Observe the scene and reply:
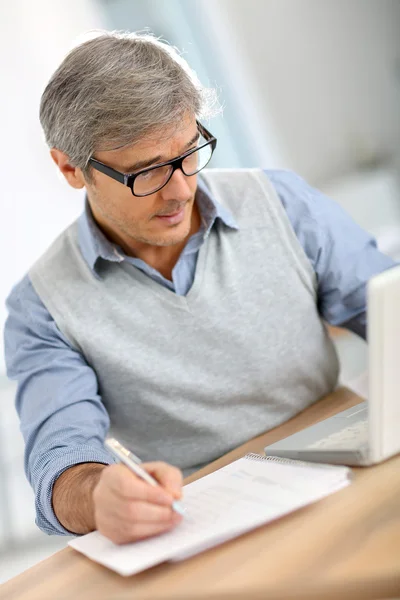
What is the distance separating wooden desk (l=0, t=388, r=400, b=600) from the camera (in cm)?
75

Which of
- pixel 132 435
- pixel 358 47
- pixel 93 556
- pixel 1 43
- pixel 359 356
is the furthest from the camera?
pixel 358 47

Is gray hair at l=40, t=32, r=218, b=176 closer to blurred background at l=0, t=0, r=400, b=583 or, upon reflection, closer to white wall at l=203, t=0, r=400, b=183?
blurred background at l=0, t=0, r=400, b=583

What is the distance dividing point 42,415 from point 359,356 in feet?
7.25

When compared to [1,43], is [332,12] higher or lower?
lower

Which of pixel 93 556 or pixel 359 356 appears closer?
pixel 93 556

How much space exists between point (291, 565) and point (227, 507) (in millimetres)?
161

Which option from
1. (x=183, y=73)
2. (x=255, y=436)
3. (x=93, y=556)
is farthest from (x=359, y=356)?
(x=93, y=556)

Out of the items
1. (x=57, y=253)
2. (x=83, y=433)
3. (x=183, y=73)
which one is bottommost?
(x=83, y=433)

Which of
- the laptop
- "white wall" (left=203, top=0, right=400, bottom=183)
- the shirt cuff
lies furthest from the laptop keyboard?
"white wall" (left=203, top=0, right=400, bottom=183)

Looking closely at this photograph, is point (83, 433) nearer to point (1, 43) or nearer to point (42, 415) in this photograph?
point (42, 415)

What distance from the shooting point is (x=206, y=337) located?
148 cm

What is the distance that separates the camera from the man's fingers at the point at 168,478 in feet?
2.99

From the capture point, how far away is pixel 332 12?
349 cm

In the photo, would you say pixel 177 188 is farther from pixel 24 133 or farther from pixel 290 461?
pixel 24 133
